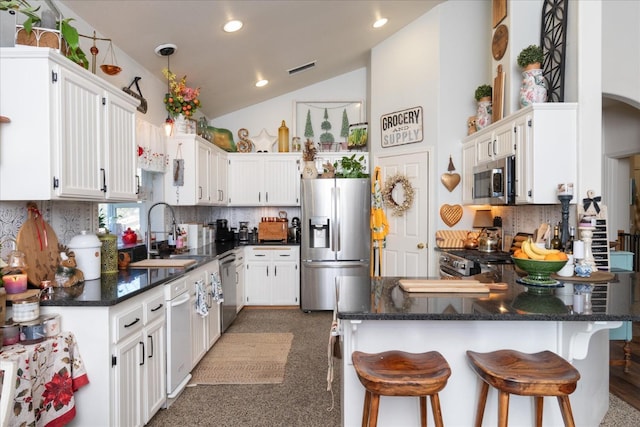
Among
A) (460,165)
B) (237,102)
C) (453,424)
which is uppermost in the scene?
(237,102)

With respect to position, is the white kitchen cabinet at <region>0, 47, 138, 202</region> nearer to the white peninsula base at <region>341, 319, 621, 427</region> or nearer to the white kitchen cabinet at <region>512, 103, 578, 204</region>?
the white peninsula base at <region>341, 319, 621, 427</region>

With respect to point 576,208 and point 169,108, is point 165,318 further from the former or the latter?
point 576,208

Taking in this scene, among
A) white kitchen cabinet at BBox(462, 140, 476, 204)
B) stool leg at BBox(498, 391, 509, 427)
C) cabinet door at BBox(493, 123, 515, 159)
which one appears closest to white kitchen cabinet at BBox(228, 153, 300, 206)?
white kitchen cabinet at BBox(462, 140, 476, 204)

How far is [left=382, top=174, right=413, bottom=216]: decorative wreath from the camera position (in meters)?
4.82

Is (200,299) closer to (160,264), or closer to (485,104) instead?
(160,264)

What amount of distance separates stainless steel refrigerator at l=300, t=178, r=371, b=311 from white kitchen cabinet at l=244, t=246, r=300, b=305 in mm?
230

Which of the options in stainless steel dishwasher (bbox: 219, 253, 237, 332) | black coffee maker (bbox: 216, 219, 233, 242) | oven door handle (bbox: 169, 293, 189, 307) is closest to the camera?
oven door handle (bbox: 169, 293, 189, 307)

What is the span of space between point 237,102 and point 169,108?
1785 millimetres

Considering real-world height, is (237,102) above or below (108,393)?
above

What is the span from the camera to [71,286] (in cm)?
228

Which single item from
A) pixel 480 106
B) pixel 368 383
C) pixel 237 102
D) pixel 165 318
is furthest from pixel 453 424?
pixel 237 102

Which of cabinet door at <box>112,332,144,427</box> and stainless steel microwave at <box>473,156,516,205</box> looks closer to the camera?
cabinet door at <box>112,332,144,427</box>

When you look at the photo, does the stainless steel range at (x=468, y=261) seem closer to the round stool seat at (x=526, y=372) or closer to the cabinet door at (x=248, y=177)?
the round stool seat at (x=526, y=372)

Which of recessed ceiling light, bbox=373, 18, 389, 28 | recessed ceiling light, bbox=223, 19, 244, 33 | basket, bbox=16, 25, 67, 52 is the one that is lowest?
basket, bbox=16, 25, 67, 52
